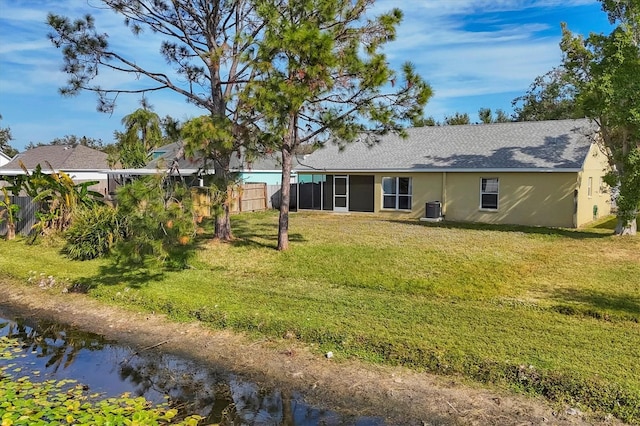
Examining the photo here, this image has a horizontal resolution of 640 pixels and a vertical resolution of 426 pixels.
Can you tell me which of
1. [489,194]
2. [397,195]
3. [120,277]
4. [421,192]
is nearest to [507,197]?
[489,194]

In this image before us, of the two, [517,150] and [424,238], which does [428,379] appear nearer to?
[424,238]

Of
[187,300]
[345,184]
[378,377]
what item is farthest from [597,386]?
[345,184]

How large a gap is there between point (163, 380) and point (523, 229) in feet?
48.1

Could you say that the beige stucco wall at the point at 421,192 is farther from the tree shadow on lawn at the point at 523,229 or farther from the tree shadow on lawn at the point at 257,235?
the tree shadow on lawn at the point at 257,235

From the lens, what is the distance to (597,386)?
18.0 feet

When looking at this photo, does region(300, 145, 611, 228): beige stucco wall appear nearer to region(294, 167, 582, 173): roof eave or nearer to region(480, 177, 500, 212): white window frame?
region(480, 177, 500, 212): white window frame

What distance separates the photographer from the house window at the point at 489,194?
19.4 meters

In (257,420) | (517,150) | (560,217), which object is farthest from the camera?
(517,150)

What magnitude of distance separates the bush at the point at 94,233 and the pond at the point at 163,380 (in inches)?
191

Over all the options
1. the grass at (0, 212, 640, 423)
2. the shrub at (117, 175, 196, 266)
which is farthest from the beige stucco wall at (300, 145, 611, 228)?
the shrub at (117, 175, 196, 266)

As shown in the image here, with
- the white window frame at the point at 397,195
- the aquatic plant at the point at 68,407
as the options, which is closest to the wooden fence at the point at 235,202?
the aquatic plant at the point at 68,407

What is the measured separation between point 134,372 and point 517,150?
58.5ft

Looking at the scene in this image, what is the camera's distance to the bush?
42.2 ft

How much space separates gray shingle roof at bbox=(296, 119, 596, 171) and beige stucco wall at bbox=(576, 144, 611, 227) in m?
0.78
